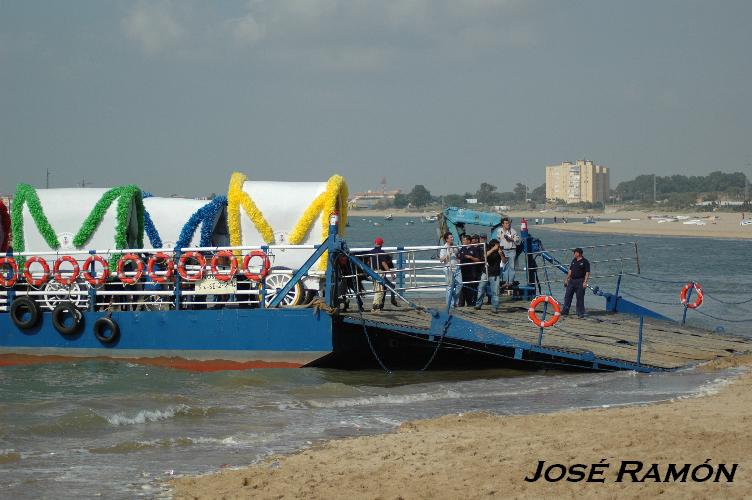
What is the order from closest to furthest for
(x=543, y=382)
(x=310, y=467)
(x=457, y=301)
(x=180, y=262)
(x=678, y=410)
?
(x=310, y=467)
(x=678, y=410)
(x=543, y=382)
(x=180, y=262)
(x=457, y=301)

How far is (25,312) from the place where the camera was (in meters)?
19.0

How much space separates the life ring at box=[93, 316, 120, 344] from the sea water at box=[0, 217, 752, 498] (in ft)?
1.58

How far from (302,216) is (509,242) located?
4.66 metres

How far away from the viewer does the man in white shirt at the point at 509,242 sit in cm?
2081

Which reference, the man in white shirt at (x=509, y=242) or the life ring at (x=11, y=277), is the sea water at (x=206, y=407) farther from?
the man in white shirt at (x=509, y=242)

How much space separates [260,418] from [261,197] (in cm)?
751

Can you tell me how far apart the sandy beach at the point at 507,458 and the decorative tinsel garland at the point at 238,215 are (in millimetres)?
8643

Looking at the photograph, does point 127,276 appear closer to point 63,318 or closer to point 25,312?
point 63,318

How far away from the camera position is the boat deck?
1580 centimetres

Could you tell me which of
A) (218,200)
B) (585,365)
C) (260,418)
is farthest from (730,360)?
(218,200)

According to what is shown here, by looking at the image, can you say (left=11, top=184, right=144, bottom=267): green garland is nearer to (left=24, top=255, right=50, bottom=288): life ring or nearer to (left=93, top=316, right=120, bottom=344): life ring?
(left=24, top=255, right=50, bottom=288): life ring

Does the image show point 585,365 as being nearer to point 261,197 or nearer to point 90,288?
point 261,197

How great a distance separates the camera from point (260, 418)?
1336cm

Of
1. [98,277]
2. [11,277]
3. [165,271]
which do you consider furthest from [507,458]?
[11,277]
